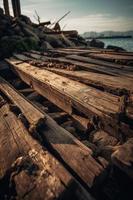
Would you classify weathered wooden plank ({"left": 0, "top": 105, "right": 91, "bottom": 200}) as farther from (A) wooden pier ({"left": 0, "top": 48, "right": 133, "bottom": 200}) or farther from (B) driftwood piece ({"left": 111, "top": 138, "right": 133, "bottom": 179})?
(B) driftwood piece ({"left": 111, "top": 138, "right": 133, "bottom": 179})

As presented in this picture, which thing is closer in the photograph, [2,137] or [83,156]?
[83,156]

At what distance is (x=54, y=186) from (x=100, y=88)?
1741 mm

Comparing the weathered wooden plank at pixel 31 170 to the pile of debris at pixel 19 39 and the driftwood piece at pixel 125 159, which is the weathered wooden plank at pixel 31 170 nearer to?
the driftwood piece at pixel 125 159

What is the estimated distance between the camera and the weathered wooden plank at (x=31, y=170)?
1.33m

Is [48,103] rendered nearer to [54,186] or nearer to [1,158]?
[1,158]

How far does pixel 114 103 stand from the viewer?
84.3 inches

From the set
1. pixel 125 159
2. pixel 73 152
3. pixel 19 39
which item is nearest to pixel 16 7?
pixel 19 39

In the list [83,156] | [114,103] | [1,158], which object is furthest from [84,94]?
Result: [1,158]

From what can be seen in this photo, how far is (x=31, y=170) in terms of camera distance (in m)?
1.54

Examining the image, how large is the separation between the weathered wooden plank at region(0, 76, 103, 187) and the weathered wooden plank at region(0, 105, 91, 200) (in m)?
0.10

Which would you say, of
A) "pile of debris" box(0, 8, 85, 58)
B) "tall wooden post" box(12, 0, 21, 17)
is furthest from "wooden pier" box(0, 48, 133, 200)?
"tall wooden post" box(12, 0, 21, 17)

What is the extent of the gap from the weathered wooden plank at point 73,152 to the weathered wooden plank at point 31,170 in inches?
4.0

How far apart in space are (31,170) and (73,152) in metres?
0.37

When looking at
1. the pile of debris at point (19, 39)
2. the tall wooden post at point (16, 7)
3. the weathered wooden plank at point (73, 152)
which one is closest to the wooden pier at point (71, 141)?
the weathered wooden plank at point (73, 152)
